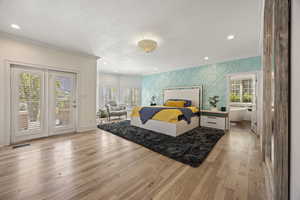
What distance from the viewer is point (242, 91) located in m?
6.12

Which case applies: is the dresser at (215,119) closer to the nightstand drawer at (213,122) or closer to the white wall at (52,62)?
the nightstand drawer at (213,122)

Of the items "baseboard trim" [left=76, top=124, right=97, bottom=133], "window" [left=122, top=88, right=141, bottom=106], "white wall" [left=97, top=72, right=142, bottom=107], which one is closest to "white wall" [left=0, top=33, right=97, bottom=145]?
"baseboard trim" [left=76, top=124, right=97, bottom=133]

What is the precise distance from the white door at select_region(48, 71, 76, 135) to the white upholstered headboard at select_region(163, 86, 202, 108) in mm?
4146

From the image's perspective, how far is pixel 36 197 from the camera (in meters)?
1.32

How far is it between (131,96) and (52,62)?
482 cm

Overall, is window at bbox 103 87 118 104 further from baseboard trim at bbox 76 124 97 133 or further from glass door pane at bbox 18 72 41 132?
glass door pane at bbox 18 72 41 132

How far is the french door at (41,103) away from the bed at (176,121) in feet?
7.27

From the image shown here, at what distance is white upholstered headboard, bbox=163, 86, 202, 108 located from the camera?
5.04m

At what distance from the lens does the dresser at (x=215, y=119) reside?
3947 mm

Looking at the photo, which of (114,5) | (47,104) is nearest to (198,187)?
(114,5)

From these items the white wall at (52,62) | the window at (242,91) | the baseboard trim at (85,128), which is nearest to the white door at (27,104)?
the white wall at (52,62)

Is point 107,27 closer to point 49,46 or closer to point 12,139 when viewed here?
point 49,46

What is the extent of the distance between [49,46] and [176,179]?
4353 millimetres

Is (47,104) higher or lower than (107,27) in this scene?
lower
